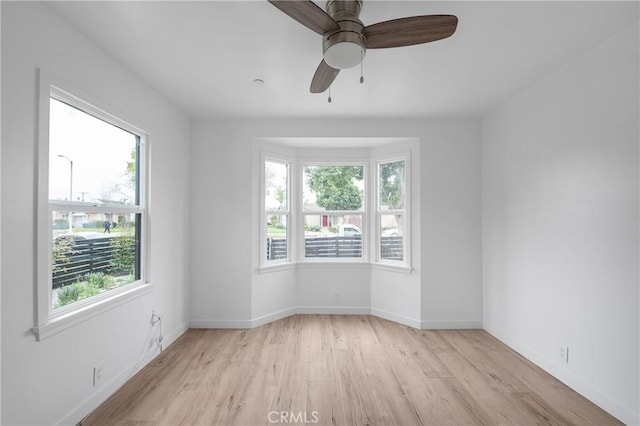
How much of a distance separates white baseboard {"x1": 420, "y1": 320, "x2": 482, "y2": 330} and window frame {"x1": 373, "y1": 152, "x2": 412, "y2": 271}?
694mm

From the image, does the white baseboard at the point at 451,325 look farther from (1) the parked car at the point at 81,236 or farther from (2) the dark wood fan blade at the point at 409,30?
(1) the parked car at the point at 81,236

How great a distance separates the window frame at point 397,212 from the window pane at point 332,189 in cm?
23

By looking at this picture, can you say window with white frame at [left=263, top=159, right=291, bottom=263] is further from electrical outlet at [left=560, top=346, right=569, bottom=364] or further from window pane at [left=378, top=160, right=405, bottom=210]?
electrical outlet at [left=560, top=346, right=569, bottom=364]

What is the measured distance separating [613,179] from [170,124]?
12.7ft

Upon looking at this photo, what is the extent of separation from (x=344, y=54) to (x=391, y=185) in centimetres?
267

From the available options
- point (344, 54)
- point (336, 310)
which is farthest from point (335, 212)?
A: point (344, 54)

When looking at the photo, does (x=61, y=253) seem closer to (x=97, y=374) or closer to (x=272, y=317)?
(x=97, y=374)

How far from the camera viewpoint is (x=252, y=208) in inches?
149

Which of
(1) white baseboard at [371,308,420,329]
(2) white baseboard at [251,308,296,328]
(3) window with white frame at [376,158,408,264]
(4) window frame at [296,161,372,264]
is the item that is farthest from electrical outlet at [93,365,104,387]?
(3) window with white frame at [376,158,408,264]

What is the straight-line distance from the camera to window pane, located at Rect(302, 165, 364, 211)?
435 centimetres

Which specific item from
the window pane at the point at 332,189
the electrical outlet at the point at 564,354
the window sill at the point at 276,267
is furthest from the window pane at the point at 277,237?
the electrical outlet at the point at 564,354

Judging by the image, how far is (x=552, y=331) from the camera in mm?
2627

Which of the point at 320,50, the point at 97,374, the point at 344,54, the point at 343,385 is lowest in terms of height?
the point at 343,385

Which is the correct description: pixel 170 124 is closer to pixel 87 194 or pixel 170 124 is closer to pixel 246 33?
pixel 87 194
